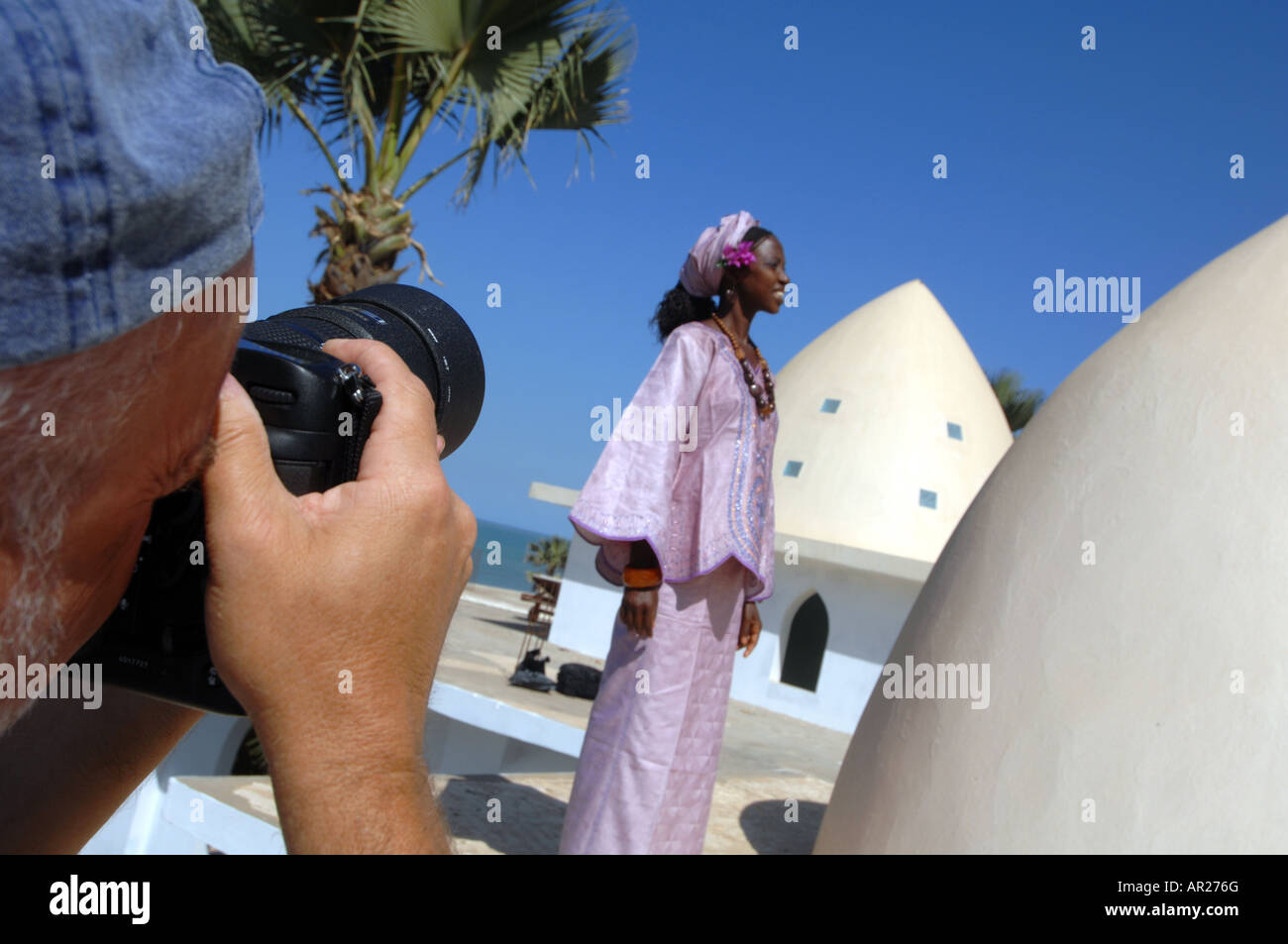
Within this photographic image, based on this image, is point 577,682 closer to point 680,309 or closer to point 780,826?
point 780,826

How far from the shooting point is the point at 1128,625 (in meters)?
2.41

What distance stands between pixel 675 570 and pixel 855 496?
1112cm

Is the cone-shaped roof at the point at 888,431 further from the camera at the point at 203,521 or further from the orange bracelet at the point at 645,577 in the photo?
the camera at the point at 203,521

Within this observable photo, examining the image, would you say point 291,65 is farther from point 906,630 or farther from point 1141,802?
point 1141,802

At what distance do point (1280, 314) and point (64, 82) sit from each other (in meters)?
2.82

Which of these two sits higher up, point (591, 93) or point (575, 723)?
point (591, 93)

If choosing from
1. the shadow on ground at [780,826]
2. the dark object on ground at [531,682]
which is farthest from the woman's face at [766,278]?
the dark object on ground at [531,682]

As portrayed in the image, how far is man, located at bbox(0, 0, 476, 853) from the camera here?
460 millimetres

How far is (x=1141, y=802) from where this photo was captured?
2.26m

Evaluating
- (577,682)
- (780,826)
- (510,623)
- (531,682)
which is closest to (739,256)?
(780,826)

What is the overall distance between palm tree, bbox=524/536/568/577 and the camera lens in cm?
2348

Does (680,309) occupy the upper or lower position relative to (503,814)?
upper
